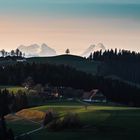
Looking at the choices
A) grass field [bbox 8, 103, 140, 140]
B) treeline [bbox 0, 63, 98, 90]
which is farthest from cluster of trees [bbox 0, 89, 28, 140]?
treeline [bbox 0, 63, 98, 90]

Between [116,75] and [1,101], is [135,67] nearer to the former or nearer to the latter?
[116,75]

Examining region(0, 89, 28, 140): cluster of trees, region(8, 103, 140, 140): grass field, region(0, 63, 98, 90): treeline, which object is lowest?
region(8, 103, 140, 140): grass field

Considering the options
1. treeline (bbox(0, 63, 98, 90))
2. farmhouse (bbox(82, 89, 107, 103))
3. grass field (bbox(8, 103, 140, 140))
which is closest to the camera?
grass field (bbox(8, 103, 140, 140))

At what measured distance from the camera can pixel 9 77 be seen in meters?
137

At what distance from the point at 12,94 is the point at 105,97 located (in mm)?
26023

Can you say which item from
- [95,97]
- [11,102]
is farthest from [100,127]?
[95,97]

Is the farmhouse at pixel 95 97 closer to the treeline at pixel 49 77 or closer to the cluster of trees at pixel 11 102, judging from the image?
the cluster of trees at pixel 11 102

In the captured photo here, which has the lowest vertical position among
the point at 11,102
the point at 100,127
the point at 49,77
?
the point at 100,127

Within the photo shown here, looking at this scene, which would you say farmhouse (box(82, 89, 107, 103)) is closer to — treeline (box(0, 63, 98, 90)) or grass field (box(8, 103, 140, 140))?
treeline (box(0, 63, 98, 90))

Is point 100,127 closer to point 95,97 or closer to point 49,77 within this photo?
point 95,97

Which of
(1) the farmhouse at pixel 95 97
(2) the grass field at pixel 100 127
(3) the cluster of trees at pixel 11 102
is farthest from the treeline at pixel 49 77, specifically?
(2) the grass field at pixel 100 127

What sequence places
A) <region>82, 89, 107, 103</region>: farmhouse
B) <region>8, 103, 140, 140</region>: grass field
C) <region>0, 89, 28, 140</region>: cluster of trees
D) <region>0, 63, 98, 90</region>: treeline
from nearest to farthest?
<region>8, 103, 140, 140</region>: grass field → <region>0, 89, 28, 140</region>: cluster of trees → <region>82, 89, 107, 103</region>: farmhouse → <region>0, 63, 98, 90</region>: treeline

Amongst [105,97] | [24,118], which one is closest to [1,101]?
[24,118]

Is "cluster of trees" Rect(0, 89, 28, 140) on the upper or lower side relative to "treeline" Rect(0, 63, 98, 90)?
lower
